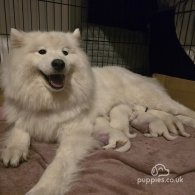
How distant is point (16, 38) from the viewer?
1.41 metres

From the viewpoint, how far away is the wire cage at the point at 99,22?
3.00m

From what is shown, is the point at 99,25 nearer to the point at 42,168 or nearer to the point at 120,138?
the point at 120,138

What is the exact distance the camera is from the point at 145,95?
85.2 inches

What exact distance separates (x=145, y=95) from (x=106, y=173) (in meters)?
1.17

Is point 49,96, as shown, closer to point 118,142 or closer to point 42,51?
point 42,51

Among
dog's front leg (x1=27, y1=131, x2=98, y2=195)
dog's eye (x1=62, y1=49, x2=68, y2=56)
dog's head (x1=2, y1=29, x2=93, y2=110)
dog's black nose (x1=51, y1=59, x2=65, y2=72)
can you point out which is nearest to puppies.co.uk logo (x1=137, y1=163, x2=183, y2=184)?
dog's front leg (x1=27, y1=131, x2=98, y2=195)

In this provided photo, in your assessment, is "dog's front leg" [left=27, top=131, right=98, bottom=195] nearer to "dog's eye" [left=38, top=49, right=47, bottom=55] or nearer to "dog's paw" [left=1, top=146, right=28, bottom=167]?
"dog's paw" [left=1, top=146, right=28, bottom=167]

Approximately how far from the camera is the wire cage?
300cm

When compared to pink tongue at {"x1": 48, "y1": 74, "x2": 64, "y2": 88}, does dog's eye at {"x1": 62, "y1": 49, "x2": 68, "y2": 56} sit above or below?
above

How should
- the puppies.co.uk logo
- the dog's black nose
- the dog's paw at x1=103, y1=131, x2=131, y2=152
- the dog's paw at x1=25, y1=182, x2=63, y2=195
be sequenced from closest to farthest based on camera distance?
the dog's paw at x1=25, y1=182, x2=63, y2=195 < the puppies.co.uk logo < the dog's black nose < the dog's paw at x1=103, y1=131, x2=131, y2=152

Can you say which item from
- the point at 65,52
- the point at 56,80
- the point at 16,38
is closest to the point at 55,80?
the point at 56,80

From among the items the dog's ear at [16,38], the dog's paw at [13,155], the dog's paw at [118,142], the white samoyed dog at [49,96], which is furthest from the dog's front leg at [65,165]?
the dog's ear at [16,38]

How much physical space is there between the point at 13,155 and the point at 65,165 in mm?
316

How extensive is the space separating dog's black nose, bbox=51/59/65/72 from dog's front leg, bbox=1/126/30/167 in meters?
0.51
